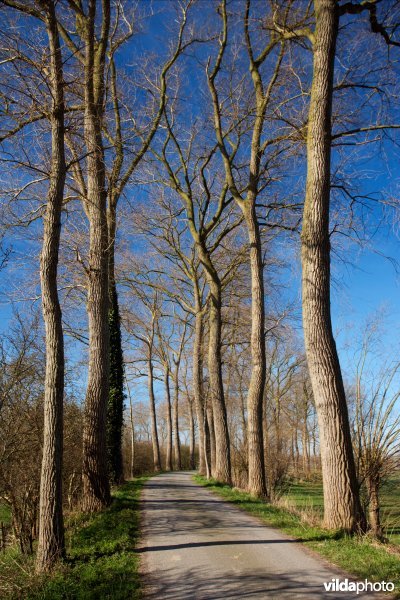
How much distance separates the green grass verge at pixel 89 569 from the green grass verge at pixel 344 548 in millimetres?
2424

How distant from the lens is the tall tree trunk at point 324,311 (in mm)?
7035

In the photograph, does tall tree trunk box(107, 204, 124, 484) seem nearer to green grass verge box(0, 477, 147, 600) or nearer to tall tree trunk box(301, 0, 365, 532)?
green grass verge box(0, 477, 147, 600)

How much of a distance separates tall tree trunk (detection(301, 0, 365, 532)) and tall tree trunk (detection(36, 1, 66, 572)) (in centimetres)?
396

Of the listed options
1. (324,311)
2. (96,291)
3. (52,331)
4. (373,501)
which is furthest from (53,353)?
(373,501)

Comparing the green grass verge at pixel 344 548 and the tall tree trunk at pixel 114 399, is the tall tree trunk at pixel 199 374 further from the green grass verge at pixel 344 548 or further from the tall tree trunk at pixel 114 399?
the green grass verge at pixel 344 548

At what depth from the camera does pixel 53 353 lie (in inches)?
259

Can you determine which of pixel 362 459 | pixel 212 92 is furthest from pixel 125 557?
pixel 212 92

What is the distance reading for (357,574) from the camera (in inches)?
201

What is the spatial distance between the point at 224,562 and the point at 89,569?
1648mm

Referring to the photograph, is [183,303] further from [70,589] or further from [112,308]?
[70,589]

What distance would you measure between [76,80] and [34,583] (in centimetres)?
705

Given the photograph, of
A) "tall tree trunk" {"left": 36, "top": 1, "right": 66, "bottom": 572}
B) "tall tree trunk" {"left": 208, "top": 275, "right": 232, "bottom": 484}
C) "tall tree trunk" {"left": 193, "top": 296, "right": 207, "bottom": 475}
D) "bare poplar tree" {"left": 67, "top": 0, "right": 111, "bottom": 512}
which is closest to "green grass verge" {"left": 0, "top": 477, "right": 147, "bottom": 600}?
"tall tree trunk" {"left": 36, "top": 1, "right": 66, "bottom": 572}

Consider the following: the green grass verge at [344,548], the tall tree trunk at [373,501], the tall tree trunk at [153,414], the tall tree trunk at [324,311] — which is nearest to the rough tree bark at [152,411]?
the tall tree trunk at [153,414]

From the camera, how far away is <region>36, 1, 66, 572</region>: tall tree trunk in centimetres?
605
